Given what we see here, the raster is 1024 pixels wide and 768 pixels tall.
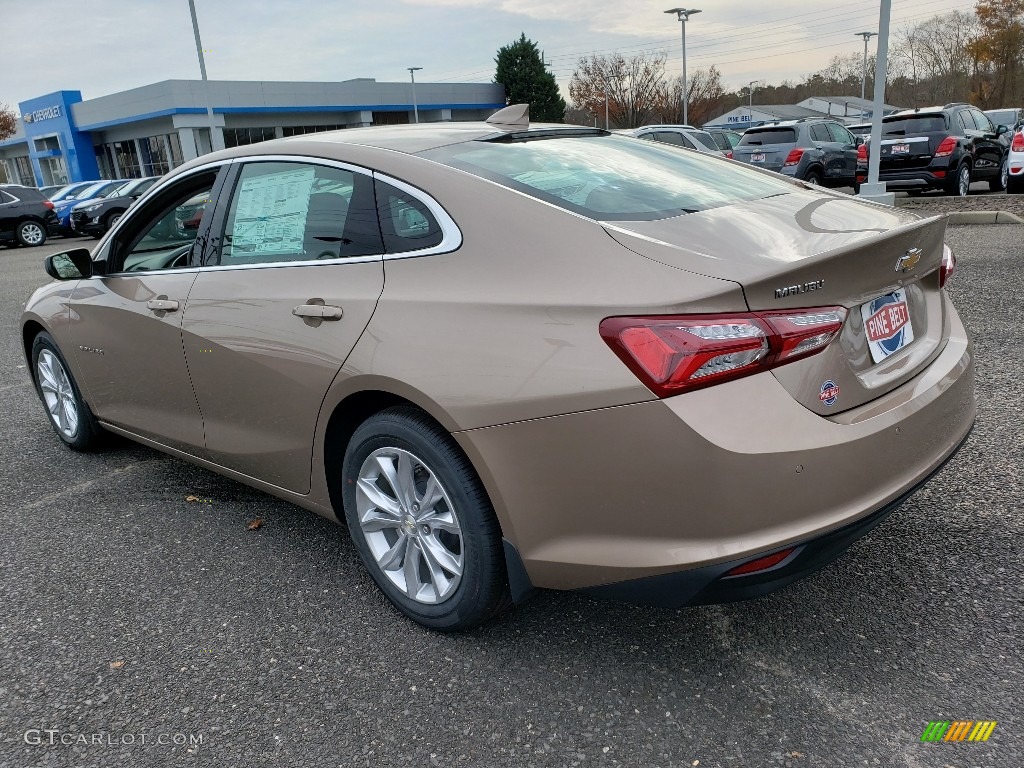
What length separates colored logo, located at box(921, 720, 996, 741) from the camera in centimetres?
204

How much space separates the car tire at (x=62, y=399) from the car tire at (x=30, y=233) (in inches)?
747

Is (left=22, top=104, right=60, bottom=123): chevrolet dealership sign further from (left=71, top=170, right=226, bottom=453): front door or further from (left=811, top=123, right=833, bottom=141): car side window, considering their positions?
(left=71, top=170, right=226, bottom=453): front door

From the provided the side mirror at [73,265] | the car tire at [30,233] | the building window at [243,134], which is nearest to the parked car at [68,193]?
the car tire at [30,233]

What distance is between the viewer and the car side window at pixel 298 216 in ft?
8.96

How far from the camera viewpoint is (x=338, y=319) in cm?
262

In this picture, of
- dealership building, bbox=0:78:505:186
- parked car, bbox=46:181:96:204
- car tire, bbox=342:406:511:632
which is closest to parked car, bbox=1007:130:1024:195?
car tire, bbox=342:406:511:632

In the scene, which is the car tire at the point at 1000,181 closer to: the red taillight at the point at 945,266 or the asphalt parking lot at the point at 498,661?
the asphalt parking lot at the point at 498,661

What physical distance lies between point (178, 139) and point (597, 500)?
1820 inches

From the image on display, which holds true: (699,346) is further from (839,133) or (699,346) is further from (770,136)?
(839,133)

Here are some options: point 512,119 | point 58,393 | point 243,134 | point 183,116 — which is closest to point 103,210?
point 58,393

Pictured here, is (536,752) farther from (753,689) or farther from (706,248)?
(706,248)

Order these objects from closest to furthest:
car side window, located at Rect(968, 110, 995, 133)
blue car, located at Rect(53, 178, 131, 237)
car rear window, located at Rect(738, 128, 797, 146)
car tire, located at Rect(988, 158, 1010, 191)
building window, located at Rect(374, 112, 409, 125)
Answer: car side window, located at Rect(968, 110, 995, 133), car tire, located at Rect(988, 158, 1010, 191), car rear window, located at Rect(738, 128, 797, 146), blue car, located at Rect(53, 178, 131, 237), building window, located at Rect(374, 112, 409, 125)

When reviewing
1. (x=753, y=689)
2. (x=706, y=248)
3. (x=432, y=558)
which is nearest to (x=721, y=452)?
(x=706, y=248)

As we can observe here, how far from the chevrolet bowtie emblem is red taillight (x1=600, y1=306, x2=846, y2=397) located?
1.86 feet
